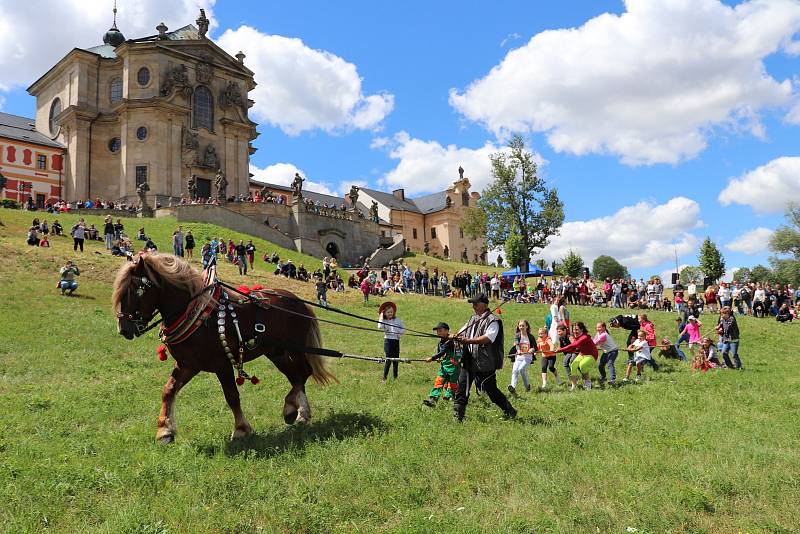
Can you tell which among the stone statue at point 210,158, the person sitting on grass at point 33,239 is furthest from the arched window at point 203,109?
the person sitting on grass at point 33,239

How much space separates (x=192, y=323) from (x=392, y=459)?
3219 mm

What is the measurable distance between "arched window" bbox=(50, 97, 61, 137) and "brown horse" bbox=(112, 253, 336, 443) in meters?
62.9

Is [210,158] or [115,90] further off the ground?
[115,90]

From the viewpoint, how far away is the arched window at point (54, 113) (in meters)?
60.0

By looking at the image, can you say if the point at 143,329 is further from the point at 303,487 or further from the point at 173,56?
the point at 173,56

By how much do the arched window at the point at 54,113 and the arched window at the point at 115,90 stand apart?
687cm

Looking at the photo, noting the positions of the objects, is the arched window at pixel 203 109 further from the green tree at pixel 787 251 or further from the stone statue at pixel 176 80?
the green tree at pixel 787 251

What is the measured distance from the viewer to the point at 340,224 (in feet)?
177

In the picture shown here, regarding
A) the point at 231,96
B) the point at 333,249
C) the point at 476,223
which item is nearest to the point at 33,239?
the point at 333,249

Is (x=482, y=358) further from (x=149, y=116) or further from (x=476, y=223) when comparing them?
(x=476, y=223)

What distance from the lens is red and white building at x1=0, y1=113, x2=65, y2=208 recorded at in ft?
180

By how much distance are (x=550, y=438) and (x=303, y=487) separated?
3.51m

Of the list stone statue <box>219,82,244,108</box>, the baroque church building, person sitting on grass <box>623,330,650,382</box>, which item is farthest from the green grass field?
stone statue <box>219,82,244,108</box>

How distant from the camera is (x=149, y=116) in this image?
54.5 m
